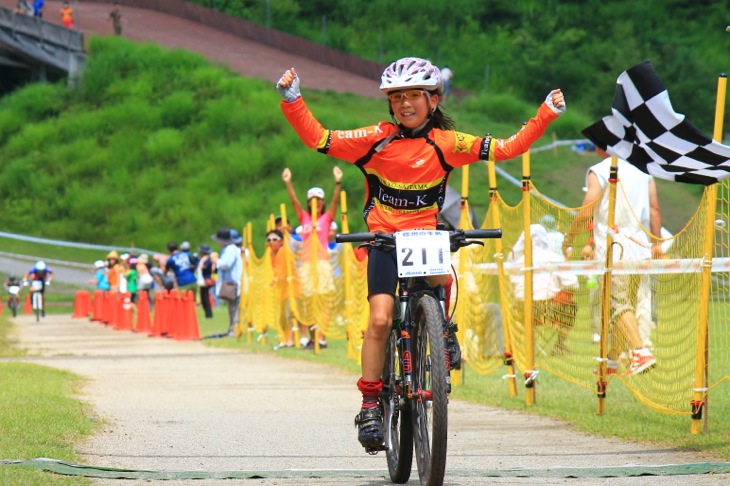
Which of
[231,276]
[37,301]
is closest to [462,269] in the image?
[231,276]

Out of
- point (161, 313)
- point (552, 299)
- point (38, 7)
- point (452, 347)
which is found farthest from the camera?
point (38, 7)

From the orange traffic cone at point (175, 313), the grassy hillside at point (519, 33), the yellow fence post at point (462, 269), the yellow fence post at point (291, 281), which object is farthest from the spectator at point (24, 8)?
the yellow fence post at point (462, 269)

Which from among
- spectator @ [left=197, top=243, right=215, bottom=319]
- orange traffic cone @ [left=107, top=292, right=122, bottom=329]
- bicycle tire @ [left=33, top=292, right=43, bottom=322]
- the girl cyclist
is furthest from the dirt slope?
the girl cyclist

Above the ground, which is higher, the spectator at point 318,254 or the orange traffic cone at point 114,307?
the spectator at point 318,254

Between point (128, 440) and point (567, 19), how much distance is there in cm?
7196

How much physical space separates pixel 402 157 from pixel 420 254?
710 millimetres

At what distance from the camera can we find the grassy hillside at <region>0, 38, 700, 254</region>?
5197cm

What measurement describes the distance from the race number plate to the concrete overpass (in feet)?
190

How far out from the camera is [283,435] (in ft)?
29.1

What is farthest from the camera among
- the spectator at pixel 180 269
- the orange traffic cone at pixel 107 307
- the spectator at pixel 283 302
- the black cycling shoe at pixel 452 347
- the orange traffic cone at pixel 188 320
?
the spectator at pixel 180 269

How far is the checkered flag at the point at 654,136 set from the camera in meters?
8.12

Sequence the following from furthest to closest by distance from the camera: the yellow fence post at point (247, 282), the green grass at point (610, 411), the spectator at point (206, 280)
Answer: the spectator at point (206, 280) → the yellow fence post at point (247, 282) → the green grass at point (610, 411)

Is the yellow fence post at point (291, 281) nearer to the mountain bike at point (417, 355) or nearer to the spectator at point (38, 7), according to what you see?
the mountain bike at point (417, 355)

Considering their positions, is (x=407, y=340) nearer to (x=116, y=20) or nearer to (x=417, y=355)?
(x=417, y=355)
